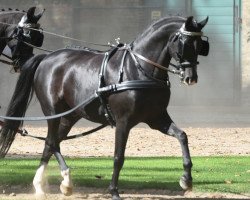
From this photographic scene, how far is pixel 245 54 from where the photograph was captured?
26.2 meters

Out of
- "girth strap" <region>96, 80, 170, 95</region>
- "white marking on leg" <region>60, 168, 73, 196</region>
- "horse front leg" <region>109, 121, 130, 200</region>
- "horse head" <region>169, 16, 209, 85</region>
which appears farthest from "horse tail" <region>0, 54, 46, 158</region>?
"horse head" <region>169, 16, 209, 85</region>

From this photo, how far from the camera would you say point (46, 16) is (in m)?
26.5

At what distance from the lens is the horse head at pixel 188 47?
9.68 m

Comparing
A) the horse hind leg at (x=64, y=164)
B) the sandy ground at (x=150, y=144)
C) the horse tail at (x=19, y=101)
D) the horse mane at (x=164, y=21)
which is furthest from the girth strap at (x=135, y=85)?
the sandy ground at (x=150, y=144)

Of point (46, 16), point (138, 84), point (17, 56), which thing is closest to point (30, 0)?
point (46, 16)

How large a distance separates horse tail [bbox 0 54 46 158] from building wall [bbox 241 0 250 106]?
15.3m

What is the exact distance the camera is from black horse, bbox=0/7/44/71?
37.0 ft

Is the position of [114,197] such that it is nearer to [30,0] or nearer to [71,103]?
[71,103]

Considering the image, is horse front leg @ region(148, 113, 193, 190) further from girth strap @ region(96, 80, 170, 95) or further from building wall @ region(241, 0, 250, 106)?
building wall @ region(241, 0, 250, 106)

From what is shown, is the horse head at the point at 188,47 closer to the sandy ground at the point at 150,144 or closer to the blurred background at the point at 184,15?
the sandy ground at the point at 150,144

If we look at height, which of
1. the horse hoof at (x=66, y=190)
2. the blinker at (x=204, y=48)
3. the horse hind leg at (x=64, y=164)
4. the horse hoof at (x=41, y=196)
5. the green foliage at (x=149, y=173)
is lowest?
the green foliage at (x=149, y=173)

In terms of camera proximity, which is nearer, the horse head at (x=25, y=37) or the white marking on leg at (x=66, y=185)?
the white marking on leg at (x=66, y=185)

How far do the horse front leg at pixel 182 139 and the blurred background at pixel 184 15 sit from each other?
51.3ft

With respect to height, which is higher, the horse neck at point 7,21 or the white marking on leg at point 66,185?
the horse neck at point 7,21
